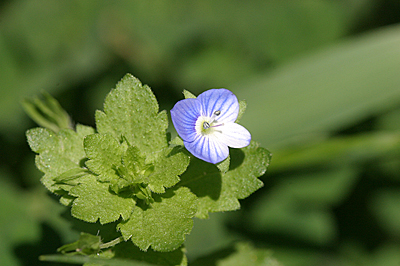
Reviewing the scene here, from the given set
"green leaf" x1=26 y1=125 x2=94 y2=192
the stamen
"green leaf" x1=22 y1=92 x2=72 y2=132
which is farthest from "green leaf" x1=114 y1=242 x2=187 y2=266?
"green leaf" x1=22 y1=92 x2=72 y2=132

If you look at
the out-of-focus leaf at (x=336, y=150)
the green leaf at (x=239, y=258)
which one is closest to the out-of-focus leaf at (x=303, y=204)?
the out-of-focus leaf at (x=336, y=150)

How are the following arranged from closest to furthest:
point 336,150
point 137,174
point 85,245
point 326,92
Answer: point 85,245 → point 137,174 → point 336,150 → point 326,92

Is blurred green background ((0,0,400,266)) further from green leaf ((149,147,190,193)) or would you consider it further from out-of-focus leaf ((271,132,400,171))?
green leaf ((149,147,190,193))

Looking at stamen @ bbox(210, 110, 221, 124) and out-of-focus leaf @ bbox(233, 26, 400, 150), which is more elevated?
out-of-focus leaf @ bbox(233, 26, 400, 150)

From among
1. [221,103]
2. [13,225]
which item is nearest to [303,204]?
[221,103]

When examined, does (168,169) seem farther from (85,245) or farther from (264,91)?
(264,91)

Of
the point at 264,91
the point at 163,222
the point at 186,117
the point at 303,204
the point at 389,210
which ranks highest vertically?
the point at 264,91

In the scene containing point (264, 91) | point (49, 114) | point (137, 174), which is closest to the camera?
point (137, 174)
